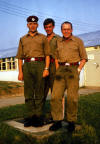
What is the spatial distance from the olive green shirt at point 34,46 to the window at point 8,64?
1663 cm

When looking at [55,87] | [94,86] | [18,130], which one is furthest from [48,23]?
[94,86]

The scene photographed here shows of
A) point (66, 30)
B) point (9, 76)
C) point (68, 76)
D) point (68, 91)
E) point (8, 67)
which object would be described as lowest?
point (9, 76)

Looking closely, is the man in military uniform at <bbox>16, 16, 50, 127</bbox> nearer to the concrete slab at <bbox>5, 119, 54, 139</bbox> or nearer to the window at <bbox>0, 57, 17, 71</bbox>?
the concrete slab at <bbox>5, 119, 54, 139</bbox>

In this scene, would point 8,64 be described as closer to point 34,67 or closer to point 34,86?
point 34,86

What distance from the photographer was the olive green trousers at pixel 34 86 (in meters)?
3.91

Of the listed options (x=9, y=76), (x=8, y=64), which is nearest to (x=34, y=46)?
(x=9, y=76)

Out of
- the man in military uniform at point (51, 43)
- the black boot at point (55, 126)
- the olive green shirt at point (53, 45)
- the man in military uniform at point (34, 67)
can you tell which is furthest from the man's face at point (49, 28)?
Result: the black boot at point (55, 126)

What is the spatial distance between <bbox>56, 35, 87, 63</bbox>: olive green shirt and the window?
1688 cm

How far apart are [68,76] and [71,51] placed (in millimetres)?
425

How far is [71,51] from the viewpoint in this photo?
379 cm

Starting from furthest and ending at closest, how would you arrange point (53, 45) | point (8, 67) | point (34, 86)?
point (8, 67) → point (53, 45) → point (34, 86)

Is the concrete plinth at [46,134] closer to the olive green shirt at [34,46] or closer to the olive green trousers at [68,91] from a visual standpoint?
the olive green trousers at [68,91]

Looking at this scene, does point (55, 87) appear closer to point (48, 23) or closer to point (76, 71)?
point (76, 71)

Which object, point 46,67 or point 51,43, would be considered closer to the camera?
point 46,67
